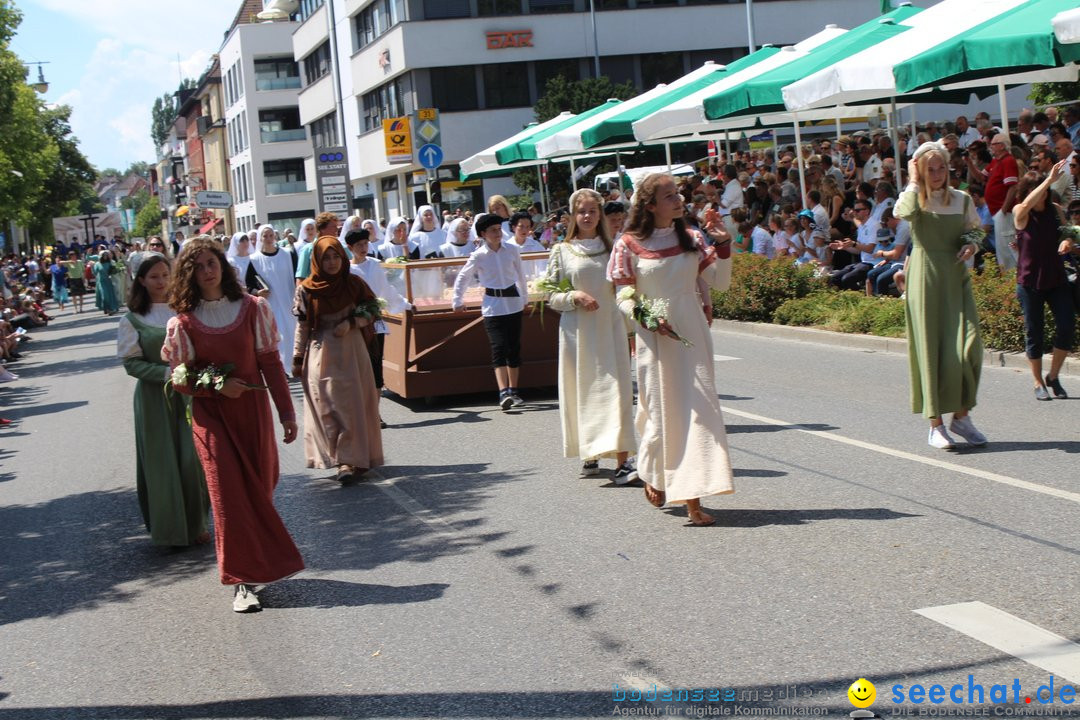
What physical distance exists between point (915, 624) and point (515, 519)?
122 inches

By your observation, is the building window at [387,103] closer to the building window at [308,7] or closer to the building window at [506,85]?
the building window at [506,85]

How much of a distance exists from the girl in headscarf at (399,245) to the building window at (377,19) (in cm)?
3137

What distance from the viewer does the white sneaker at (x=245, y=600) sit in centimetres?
646

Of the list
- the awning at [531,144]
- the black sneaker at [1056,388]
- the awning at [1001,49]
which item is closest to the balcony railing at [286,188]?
the awning at [531,144]

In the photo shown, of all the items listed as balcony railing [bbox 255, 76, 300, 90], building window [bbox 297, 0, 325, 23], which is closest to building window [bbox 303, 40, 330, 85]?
building window [bbox 297, 0, 325, 23]

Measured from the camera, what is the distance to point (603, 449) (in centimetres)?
877

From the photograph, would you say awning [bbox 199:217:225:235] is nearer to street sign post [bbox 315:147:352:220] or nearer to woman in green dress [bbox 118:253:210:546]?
street sign post [bbox 315:147:352:220]

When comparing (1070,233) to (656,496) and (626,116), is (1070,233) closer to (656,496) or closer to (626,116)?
(656,496)

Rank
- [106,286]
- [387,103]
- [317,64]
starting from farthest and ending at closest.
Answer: [317,64] < [387,103] < [106,286]

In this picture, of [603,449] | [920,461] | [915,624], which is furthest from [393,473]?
[915,624]

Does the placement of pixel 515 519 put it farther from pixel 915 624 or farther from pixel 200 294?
pixel 915 624

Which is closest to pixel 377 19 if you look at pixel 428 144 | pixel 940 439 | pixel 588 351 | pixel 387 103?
pixel 387 103

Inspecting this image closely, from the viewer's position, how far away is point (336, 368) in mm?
9773

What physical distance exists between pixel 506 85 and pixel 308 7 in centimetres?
1948
